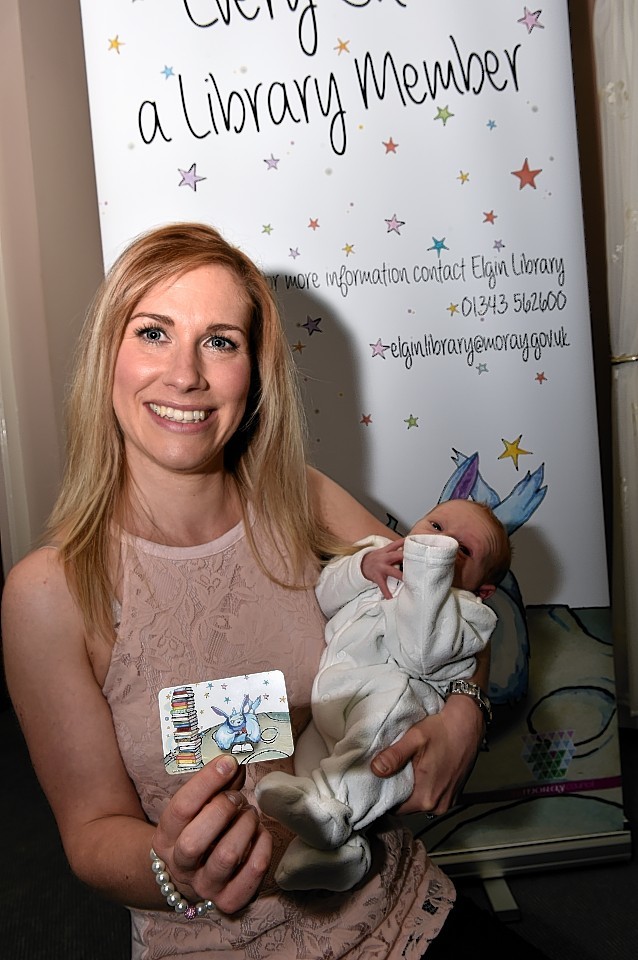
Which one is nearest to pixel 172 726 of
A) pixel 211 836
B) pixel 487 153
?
pixel 211 836

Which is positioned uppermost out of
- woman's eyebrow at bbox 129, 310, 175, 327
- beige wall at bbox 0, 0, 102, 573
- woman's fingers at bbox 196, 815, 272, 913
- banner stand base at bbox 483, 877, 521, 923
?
beige wall at bbox 0, 0, 102, 573

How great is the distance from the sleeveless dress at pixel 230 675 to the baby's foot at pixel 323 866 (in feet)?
0.26

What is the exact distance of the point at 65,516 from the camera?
135 cm

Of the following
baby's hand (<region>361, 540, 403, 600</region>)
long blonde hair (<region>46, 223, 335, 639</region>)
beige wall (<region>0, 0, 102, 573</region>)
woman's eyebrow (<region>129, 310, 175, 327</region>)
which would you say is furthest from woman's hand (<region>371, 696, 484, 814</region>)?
beige wall (<region>0, 0, 102, 573</region>)

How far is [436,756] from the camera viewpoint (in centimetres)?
128

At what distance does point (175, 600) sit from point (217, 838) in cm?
49

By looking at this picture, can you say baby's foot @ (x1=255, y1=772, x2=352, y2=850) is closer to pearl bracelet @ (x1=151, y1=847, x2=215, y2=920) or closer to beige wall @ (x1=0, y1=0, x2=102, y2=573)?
pearl bracelet @ (x1=151, y1=847, x2=215, y2=920)

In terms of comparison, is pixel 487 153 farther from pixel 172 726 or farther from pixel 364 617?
pixel 172 726

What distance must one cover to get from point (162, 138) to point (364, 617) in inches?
53.2

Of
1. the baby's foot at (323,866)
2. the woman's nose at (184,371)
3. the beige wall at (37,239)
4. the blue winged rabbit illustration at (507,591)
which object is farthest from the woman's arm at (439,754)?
the beige wall at (37,239)

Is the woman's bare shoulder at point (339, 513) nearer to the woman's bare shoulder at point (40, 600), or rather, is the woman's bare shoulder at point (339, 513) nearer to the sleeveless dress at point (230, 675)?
the sleeveless dress at point (230, 675)

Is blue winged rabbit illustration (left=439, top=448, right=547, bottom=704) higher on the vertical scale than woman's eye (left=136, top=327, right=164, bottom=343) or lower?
lower

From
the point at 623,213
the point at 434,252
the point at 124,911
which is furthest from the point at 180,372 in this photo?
the point at 623,213

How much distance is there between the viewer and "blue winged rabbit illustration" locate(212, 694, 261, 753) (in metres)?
1.00
